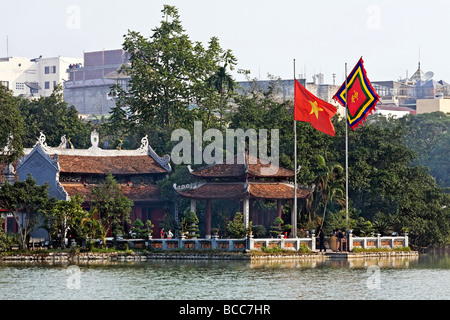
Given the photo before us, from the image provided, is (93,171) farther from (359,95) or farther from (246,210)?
(359,95)

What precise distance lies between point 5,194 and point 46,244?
3399mm

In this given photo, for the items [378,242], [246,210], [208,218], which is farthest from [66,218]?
[378,242]

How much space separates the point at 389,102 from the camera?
13338 cm

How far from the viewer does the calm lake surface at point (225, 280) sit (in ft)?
110

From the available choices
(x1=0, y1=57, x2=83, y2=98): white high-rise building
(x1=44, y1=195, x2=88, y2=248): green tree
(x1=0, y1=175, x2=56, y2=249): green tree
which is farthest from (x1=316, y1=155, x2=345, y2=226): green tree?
(x1=0, y1=57, x2=83, y2=98): white high-rise building

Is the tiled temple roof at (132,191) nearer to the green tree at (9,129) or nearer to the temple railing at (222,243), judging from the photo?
the green tree at (9,129)

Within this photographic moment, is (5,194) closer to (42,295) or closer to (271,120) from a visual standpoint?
(42,295)

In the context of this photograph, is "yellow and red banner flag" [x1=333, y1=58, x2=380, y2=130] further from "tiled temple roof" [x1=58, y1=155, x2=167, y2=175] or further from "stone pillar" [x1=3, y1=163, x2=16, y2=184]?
"stone pillar" [x1=3, y1=163, x2=16, y2=184]

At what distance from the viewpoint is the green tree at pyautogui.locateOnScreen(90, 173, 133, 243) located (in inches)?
1948

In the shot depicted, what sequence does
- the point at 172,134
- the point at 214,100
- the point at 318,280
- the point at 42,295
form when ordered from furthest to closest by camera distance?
the point at 214,100, the point at 172,134, the point at 318,280, the point at 42,295

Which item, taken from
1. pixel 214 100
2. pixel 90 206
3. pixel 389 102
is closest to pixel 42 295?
pixel 90 206

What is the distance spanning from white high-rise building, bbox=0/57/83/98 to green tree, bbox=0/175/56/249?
294ft

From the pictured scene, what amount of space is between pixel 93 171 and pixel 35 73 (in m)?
89.1
